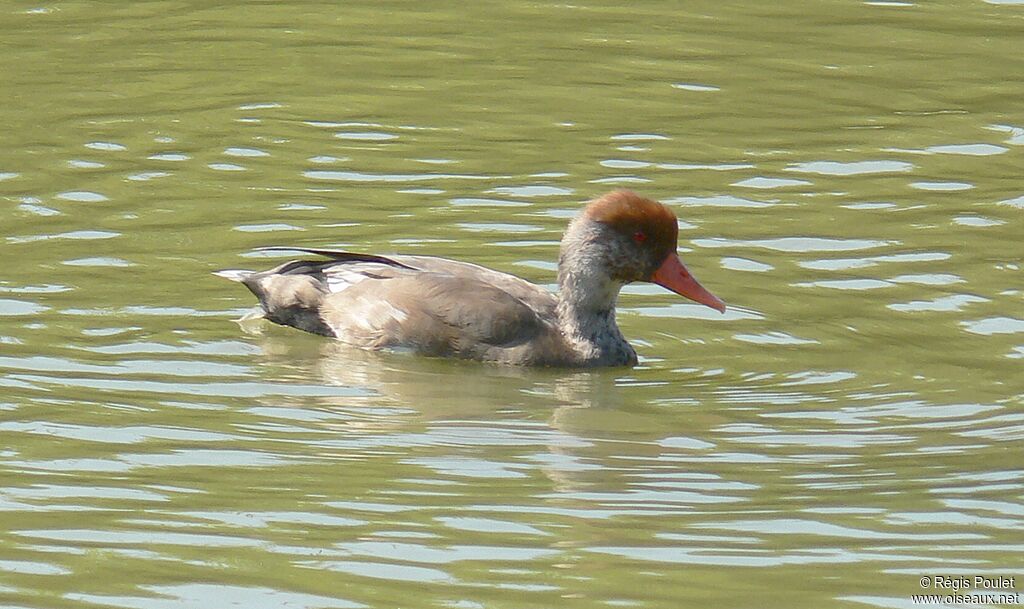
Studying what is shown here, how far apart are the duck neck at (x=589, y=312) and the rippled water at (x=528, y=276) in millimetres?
137

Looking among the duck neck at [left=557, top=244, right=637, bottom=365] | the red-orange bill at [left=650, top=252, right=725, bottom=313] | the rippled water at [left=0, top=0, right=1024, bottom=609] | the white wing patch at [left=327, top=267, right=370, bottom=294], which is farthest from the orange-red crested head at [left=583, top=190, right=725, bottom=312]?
the white wing patch at [left=327, top=267, right=370, bottom=294]

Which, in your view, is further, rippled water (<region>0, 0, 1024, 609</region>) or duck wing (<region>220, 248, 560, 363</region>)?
duck wing (<region>220, 248, 560, 363</region>)

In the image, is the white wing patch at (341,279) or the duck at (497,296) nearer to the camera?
the duck at (497,296)

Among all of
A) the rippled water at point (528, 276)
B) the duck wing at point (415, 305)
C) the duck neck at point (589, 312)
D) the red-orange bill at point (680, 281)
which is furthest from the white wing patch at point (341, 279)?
the red-orange bill at point (680, 281)

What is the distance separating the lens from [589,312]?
10344 mm

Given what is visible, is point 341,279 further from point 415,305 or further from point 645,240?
point 645,240

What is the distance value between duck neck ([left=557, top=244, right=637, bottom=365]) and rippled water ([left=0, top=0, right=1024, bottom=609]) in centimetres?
14

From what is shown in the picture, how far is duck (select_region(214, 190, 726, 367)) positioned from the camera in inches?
401

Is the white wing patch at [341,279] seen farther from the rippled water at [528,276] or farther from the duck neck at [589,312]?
the duck neck at [589,312]

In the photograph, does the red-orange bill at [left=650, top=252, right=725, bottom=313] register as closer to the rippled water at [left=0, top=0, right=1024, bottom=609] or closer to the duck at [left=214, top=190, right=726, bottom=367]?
the duck at [left=214, top=190, right=726, bottom=367]

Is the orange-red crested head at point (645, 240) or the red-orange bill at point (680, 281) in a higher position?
the orange-red crested head at point (645, 240)

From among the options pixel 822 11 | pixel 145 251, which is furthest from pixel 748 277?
pixel 822 11

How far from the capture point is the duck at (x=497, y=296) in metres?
10.2

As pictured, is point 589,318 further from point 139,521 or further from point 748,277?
point 139,521
